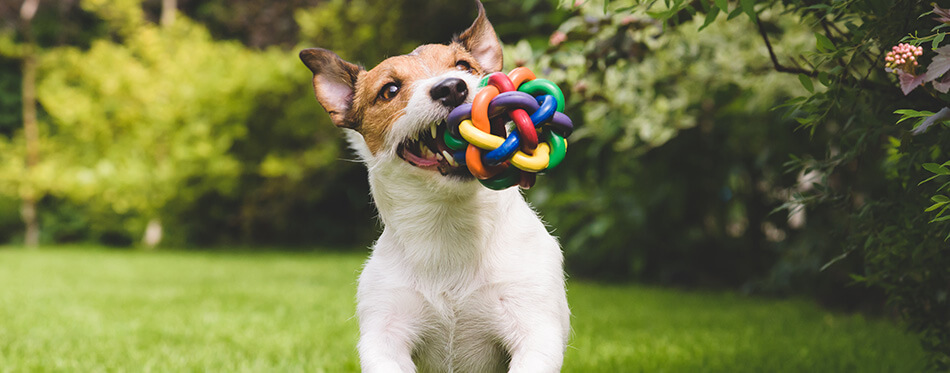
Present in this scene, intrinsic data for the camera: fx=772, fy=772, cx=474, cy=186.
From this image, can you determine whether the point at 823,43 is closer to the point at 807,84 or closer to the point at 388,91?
the point at 807,84

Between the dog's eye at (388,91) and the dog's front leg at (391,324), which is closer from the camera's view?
the dog's front leg at (391,324)

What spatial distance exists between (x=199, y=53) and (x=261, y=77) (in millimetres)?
1500

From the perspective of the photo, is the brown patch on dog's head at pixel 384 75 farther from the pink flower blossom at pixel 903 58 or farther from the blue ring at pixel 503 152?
the pink flower blossom at pixel 903 58

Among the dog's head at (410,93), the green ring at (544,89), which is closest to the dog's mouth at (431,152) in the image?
the dog's head at (410,93)

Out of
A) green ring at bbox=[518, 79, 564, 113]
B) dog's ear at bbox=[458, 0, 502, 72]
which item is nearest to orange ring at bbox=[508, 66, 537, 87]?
green ring at bbox=[518, 79, 564, 113]

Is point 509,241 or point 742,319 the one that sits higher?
point 509,241

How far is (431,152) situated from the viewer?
2424mm

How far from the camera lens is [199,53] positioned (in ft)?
49.3

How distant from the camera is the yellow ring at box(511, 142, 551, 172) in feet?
6.82

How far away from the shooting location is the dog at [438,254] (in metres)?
2.37

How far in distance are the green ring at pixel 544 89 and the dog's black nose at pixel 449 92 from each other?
18 centimetres

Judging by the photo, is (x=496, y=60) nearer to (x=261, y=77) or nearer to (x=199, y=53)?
(x=261, y=77)

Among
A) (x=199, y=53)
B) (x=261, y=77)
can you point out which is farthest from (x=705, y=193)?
(x=199, y=53)

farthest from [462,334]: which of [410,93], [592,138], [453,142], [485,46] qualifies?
[592,138]
